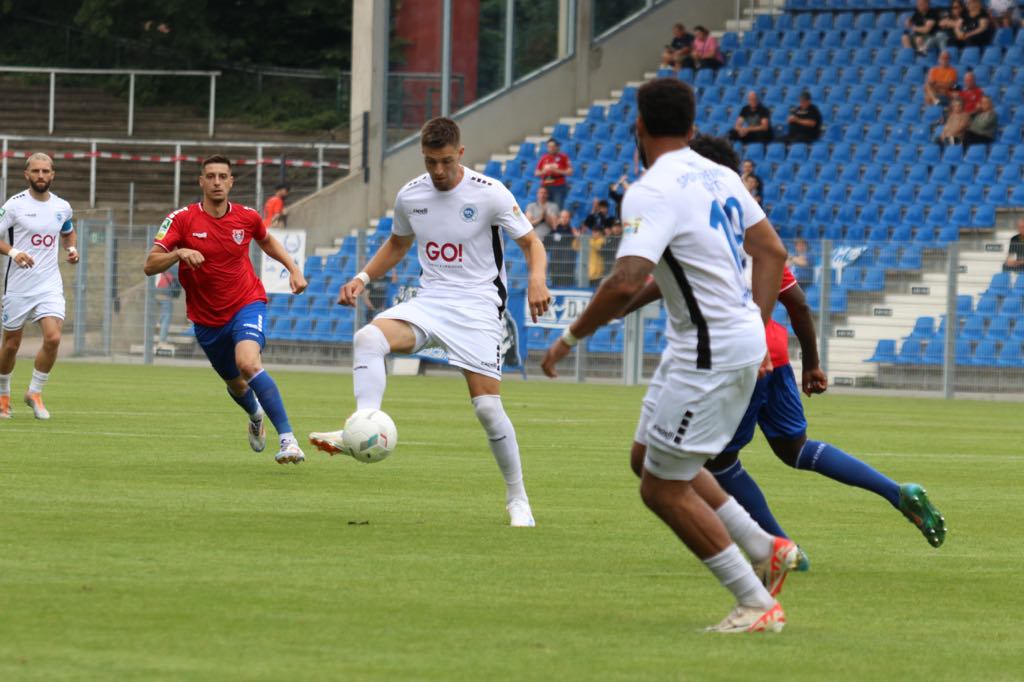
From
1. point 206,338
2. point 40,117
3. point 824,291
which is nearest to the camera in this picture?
point 206,338

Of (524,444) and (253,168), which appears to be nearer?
(524,444)

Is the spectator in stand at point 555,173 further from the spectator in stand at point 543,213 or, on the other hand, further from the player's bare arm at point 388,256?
the player's bare arm at point 388,256

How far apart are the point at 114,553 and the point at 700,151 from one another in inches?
122

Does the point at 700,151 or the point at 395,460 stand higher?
the point at 700,151

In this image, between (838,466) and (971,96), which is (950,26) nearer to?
(971,96)

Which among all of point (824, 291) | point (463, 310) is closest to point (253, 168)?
point (824, 291)

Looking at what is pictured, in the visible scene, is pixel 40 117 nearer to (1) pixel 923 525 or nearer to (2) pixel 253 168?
(2) pixel 253 168

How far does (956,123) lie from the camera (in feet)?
93.4

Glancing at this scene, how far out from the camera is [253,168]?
37.2 meters

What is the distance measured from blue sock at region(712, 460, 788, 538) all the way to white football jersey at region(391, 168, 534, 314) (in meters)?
2.24

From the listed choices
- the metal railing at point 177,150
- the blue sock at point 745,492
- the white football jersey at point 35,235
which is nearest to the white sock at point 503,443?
the blue sock at point 745,492

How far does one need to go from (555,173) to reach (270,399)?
705 inches

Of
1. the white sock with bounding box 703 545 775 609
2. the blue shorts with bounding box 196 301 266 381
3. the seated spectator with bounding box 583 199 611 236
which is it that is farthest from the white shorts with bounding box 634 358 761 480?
the seated spectator with bounding box 583 199 611 236

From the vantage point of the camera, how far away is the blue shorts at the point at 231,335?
43.4ft
